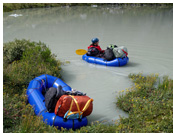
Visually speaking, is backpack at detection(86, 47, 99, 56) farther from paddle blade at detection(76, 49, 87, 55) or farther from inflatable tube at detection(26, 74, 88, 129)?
inflatable tube at detection(26, 74, 88, 129)

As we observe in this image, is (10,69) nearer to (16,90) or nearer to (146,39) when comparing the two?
(16,90)

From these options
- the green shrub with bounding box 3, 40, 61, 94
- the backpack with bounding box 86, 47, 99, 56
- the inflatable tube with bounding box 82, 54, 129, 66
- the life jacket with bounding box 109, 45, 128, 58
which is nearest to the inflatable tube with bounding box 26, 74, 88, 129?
the green shrub with bounding box 3, 40, 61, 94

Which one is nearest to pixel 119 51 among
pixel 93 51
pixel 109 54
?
pixel 109 54

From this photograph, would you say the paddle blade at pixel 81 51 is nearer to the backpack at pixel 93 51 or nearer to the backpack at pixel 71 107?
the backpack at pixel 93 51

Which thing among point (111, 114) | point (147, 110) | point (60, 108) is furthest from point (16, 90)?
point (147, 110)

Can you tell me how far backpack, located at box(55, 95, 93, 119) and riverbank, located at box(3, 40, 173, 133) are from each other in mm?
369

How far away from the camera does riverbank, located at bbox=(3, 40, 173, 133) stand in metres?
4.02

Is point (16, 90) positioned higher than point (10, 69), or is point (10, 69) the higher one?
point (10, 69)

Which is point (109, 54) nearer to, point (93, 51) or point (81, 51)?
point (93, 51)

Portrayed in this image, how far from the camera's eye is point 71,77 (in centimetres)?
823

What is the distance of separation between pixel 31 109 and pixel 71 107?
46.6 inches

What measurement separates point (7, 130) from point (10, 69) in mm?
3543

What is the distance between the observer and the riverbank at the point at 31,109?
4.02 meters

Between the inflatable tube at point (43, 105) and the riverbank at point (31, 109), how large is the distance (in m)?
0.19
